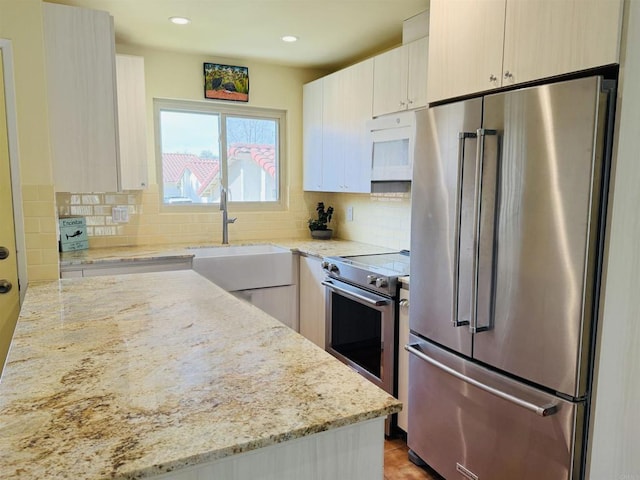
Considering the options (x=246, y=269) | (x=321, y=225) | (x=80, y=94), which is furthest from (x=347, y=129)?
(x=80, y=94)

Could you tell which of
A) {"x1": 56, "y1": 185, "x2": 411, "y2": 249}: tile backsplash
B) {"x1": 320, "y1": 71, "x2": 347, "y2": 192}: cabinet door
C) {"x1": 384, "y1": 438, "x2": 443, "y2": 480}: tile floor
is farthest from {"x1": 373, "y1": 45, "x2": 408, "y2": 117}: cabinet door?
{"x1": 384, "y1": 438, "x2": 443, "y2": 480}: tile floor

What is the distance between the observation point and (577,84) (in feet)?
4.79

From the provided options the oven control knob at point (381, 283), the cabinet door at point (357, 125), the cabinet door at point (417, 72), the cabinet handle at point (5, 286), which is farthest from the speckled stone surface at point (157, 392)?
the cabinet door at point (357, 125)

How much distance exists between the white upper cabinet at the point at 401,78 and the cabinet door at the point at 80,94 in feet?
5.29

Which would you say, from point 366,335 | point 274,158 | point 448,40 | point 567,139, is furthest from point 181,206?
point 567,139

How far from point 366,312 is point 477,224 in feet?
3.73

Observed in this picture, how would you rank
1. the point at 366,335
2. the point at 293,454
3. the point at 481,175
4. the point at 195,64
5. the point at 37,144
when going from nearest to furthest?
the point at 293,454 → the point at 481,175 → the point at 37,144 → the point at 366,335 → the point at 195,64

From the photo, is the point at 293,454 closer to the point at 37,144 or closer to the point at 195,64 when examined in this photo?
the point at 37,144

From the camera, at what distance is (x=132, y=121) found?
10.5 feet

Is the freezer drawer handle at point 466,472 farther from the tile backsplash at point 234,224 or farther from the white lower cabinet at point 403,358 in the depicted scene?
the tile backsplash at point 234,224

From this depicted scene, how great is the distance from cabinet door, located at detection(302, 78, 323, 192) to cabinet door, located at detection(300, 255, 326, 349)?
2.74ft

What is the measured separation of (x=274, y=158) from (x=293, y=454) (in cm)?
350

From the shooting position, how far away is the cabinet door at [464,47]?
181cm

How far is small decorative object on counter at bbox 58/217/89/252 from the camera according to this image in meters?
3.18
